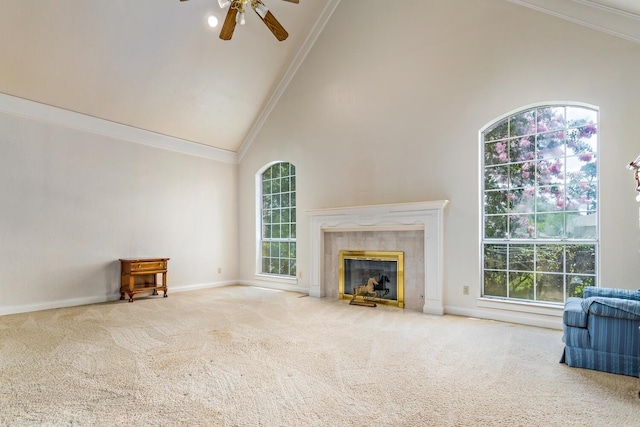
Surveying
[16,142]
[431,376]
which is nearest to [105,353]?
[431,376]

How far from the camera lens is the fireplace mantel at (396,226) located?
15.2 feet

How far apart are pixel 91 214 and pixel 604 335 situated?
6575 millimetres

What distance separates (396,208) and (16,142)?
5436mm

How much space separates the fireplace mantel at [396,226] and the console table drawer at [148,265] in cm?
261

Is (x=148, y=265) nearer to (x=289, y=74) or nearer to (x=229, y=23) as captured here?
(x=229, y=23)

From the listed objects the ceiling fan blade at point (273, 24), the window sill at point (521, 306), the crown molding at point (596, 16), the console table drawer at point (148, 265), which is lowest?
the window sill at point (521, 306)

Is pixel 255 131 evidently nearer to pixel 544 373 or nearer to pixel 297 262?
pixel 297 262

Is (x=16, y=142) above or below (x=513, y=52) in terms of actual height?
below

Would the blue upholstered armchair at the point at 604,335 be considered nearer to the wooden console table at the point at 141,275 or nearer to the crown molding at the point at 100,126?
the wooden console table at the point at 141,275

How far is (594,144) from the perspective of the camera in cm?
384

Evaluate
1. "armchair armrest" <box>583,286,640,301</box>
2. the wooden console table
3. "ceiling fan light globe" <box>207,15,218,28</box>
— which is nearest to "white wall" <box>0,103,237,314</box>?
the wooden console table

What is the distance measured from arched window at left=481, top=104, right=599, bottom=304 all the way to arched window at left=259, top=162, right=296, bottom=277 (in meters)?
3.53

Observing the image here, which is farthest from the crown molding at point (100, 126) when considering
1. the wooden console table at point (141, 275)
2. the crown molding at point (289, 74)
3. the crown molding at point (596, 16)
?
the crown molding at point (596, 16)

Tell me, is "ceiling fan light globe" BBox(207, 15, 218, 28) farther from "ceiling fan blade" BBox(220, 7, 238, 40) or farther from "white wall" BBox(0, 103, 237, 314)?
"white wall" BBox(0, 103, 237, 314)
